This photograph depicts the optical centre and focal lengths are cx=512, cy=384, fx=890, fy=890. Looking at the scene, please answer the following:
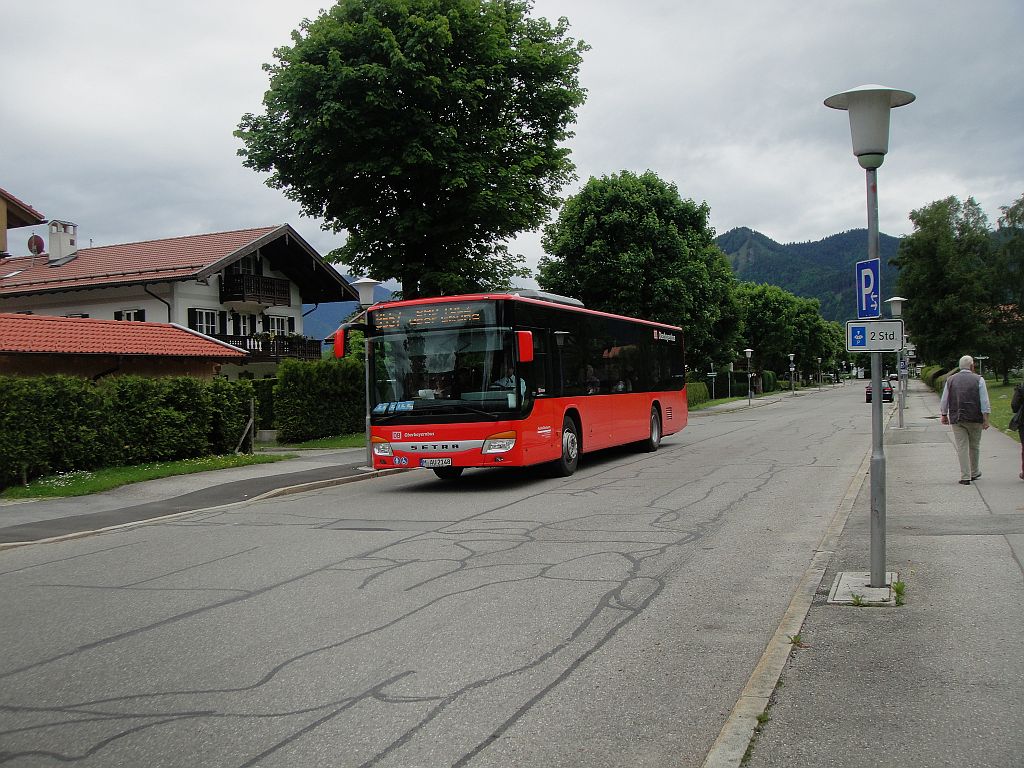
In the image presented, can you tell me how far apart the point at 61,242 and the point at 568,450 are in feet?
117

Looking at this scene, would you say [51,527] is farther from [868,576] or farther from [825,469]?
[825,469]

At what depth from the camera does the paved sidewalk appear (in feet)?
12.7

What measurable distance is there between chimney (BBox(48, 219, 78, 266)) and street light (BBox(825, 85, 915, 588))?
140 feet

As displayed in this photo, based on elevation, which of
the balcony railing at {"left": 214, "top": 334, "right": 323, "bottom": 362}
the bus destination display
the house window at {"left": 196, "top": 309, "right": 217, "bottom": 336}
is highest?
the house window at {"left": 196, "top": 309, "right": 217, "bottom": 336}

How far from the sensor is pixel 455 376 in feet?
46.4

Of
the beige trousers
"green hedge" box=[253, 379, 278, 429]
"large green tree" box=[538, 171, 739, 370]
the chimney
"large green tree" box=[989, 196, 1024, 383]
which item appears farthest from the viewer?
"large green tree" box=[989, 196, 1024, 383]

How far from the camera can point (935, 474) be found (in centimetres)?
1466

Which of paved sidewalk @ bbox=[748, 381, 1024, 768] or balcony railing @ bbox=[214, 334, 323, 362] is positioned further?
balcony railing @ bbox=[214, 334, 323, 362]

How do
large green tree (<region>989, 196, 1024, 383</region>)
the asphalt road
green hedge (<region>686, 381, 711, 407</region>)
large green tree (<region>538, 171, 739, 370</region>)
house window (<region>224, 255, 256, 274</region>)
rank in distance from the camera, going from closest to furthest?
the asphalt road, house window (<region>224, 255, 256, 274</region>), large green tree (<region>538, 171, 739, 370</region>), green hedge (<region>686, 381, 711, 407</region>), large green tree (<region>989, 196, 1024, 383</region>)

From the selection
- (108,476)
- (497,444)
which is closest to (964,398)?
(497,444)

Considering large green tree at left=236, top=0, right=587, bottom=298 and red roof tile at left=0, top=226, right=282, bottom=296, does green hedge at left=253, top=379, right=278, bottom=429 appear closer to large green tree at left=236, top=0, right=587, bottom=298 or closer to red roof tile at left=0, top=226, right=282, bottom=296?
large green tree at left=236, top=0, right=587, bottom=298

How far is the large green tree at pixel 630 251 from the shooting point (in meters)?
41.4

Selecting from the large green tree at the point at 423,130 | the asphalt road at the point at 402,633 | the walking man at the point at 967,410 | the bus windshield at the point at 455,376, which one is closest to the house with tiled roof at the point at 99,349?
the large green tree at the point at 423,130

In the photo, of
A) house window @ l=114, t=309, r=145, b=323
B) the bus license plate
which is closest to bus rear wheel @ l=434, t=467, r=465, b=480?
the bus license plate
